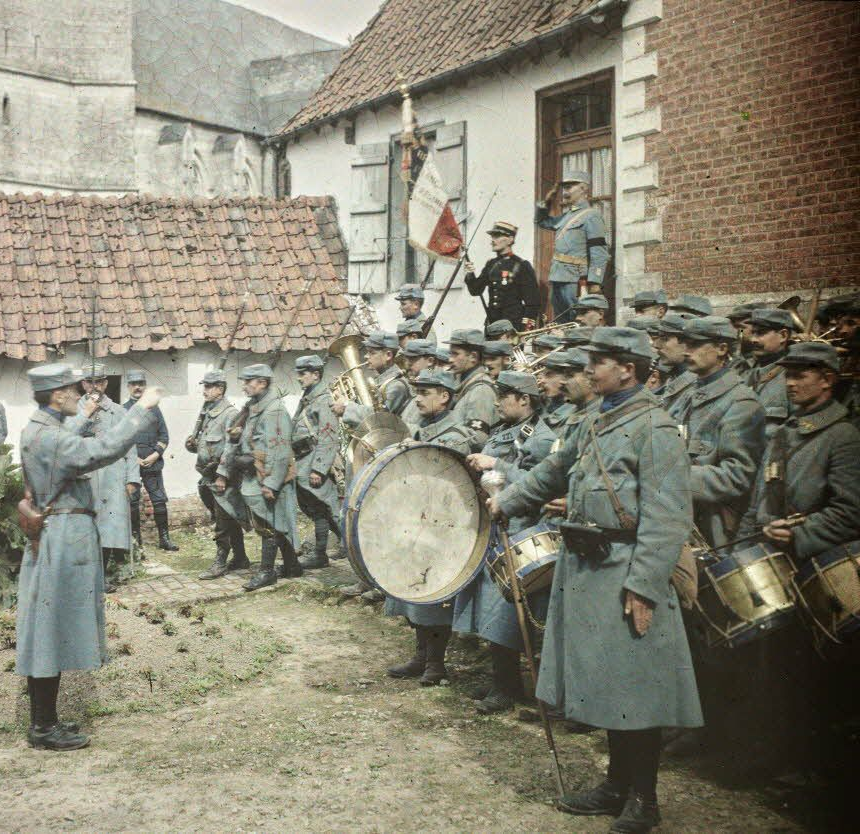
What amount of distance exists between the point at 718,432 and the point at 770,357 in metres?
0.96

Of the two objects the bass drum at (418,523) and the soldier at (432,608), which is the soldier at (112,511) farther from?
the bass drum at (418,523)

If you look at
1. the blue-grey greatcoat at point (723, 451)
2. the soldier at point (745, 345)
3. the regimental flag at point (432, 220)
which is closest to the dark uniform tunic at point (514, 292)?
the regimental flag at point (432, 220)

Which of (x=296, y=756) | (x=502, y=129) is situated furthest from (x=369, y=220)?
(x=296, y=756)

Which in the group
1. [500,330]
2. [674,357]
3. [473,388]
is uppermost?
[500,330]

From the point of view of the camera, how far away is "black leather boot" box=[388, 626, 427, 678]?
734 centimetres

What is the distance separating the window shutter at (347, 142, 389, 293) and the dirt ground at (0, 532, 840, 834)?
8.37 m

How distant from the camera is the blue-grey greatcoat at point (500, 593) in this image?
6.23m

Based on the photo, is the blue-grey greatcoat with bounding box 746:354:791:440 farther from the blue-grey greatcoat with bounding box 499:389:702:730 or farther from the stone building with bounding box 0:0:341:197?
the stone building with bounding box 0:0:341:197

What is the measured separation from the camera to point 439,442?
6.81 m

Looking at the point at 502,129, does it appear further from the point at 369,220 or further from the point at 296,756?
the point at 296,756

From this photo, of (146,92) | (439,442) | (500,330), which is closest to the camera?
(439,442)

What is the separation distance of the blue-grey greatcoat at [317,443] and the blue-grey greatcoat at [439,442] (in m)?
3.43

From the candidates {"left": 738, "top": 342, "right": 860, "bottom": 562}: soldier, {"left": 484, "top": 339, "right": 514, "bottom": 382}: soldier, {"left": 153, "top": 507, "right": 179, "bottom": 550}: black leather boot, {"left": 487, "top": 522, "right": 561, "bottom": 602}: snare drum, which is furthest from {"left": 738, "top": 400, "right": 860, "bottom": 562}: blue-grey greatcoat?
{"left": 153, "top": 507, "right": 179, "bottom": 550}: black leather boot

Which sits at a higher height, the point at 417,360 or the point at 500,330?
the point at 500,330
